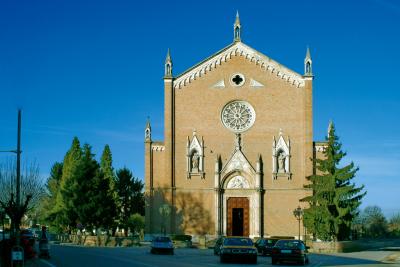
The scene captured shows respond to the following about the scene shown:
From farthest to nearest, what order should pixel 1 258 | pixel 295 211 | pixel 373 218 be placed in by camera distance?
pixel 373 218 → pixel 295 211 → pixel 1 258

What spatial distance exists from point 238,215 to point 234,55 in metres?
13.8

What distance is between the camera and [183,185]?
56.2 m

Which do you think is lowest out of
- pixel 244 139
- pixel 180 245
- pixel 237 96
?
pixel 180 245

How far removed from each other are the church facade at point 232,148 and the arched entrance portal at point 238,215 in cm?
9

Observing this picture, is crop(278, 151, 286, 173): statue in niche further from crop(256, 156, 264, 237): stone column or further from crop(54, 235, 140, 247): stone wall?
crop(54, 235, 140, 247): stone wall

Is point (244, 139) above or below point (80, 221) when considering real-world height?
above

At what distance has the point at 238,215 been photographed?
56.4m

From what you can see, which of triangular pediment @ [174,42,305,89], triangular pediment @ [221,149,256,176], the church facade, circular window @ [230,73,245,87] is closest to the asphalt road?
the church facade

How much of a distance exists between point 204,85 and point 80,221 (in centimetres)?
1643

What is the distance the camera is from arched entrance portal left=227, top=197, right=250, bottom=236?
56.0 m

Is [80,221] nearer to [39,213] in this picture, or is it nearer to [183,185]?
[183,185]

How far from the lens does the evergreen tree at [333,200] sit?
4839 centimetres

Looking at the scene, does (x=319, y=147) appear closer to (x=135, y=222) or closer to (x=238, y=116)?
(x=238, y=116)

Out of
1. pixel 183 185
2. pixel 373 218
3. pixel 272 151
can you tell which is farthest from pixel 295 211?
pixel 373 218
